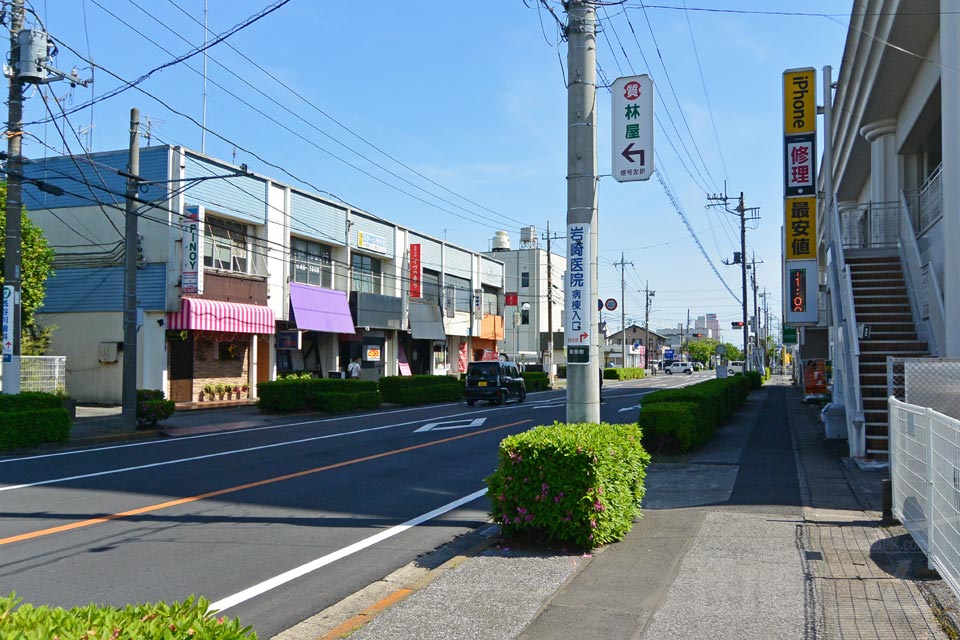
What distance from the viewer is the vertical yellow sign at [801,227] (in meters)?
21.4

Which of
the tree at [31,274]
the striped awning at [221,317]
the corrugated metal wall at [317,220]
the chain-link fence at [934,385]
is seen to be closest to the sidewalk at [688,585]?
the chain-link fence at [934,385]

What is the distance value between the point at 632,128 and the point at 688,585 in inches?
203

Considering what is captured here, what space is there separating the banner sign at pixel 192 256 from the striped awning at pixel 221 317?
2.77 ft

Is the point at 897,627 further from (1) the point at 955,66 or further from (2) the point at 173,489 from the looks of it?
(1) the point at 955,66

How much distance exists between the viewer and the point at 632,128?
28.3 ft

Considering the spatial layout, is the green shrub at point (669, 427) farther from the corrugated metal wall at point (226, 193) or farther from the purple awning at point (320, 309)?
the purple awning at point (320, 309)

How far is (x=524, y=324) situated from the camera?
2707 inches

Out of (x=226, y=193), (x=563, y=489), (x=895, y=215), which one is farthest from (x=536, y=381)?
(x=563, y=489)

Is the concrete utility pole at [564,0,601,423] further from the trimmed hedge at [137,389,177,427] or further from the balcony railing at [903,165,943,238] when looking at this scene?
the trimmed hedge at [137,389,177,427]

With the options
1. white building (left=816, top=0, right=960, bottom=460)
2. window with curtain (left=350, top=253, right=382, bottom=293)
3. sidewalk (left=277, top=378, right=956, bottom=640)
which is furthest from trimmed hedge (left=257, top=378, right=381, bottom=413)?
sidewalk (left=277, top=378, right=956, bottom=640)

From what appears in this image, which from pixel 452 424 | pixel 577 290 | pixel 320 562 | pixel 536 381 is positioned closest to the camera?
pixel 320 562

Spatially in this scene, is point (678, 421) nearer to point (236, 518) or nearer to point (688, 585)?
point (688, 585)

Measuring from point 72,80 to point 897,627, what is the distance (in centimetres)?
1912

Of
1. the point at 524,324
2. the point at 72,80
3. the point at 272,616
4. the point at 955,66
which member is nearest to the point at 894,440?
the point at 272,616
